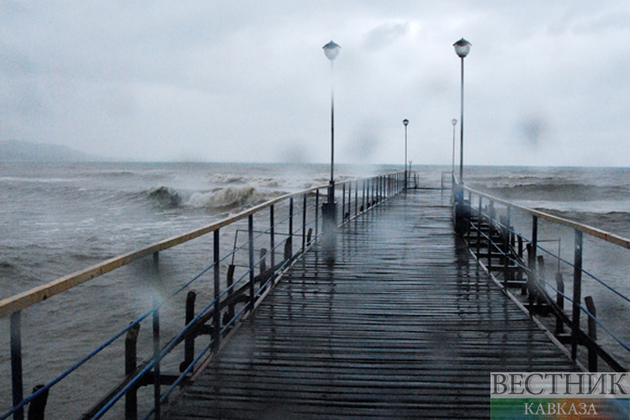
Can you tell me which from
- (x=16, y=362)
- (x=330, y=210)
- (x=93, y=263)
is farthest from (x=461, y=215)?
(x=93, y=263)

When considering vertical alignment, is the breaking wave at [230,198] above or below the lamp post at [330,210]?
below

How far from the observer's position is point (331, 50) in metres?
9.91

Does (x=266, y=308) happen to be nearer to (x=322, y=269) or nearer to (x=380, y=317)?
(x=380, y=317)

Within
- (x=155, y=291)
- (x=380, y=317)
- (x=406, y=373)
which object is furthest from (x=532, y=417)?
(x=155, y=291)

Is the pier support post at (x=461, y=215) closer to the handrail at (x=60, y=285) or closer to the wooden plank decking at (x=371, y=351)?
the wooden plank decking at (x=371, y=351)

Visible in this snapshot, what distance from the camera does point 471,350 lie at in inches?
154

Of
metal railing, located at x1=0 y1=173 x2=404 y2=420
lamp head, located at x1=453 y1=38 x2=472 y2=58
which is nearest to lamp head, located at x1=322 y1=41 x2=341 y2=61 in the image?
lamp head, located at x1=453 y1=38 x2=472 y2=58

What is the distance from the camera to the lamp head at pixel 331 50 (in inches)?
387

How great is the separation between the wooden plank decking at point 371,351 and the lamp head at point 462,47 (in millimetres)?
7125

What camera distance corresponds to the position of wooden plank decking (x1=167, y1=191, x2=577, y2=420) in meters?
3.06

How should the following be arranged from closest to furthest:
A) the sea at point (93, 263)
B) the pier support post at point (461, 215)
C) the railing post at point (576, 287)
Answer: the railing post at point (576, 287), the sea at point (93, 263), the pier support post at point (461, 215)

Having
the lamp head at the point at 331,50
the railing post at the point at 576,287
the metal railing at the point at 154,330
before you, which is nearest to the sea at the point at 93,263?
the metal railing at the point at 154,330

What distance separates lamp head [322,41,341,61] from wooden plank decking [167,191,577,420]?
5.14 metres

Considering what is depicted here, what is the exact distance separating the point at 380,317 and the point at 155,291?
2.69m
